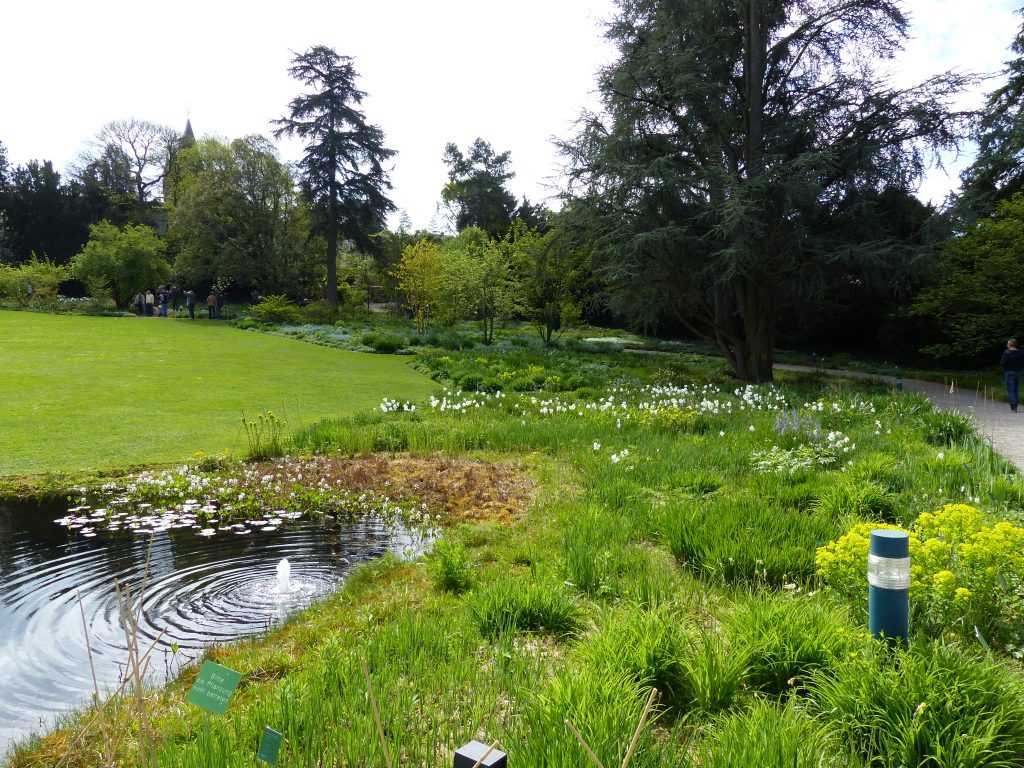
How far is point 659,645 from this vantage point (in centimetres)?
272

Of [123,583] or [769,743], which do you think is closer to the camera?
[769,743]

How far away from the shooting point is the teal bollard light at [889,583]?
8.13ft

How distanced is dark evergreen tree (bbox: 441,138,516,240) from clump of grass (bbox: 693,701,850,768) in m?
49.6

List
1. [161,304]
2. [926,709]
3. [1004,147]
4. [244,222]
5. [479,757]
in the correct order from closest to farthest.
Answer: [479,757] → [926,709] → [1004,147] → [161,304] → [244,222]

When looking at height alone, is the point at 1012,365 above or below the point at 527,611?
above

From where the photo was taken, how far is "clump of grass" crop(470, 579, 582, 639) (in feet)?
10.8

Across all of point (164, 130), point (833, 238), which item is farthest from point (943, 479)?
point (164, 130)

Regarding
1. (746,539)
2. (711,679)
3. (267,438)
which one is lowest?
(267,438)

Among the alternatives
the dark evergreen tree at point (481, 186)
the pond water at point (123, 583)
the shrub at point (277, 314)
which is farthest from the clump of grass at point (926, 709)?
the dark evergreen tree at point (481, 186)

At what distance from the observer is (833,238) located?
45.9ft

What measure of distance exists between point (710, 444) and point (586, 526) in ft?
11.2

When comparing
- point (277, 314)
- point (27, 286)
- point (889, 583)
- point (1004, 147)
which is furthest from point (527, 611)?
point (27, 286)

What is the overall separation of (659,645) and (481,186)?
54.4 m

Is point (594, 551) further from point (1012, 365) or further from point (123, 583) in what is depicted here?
point (1012, 365)
